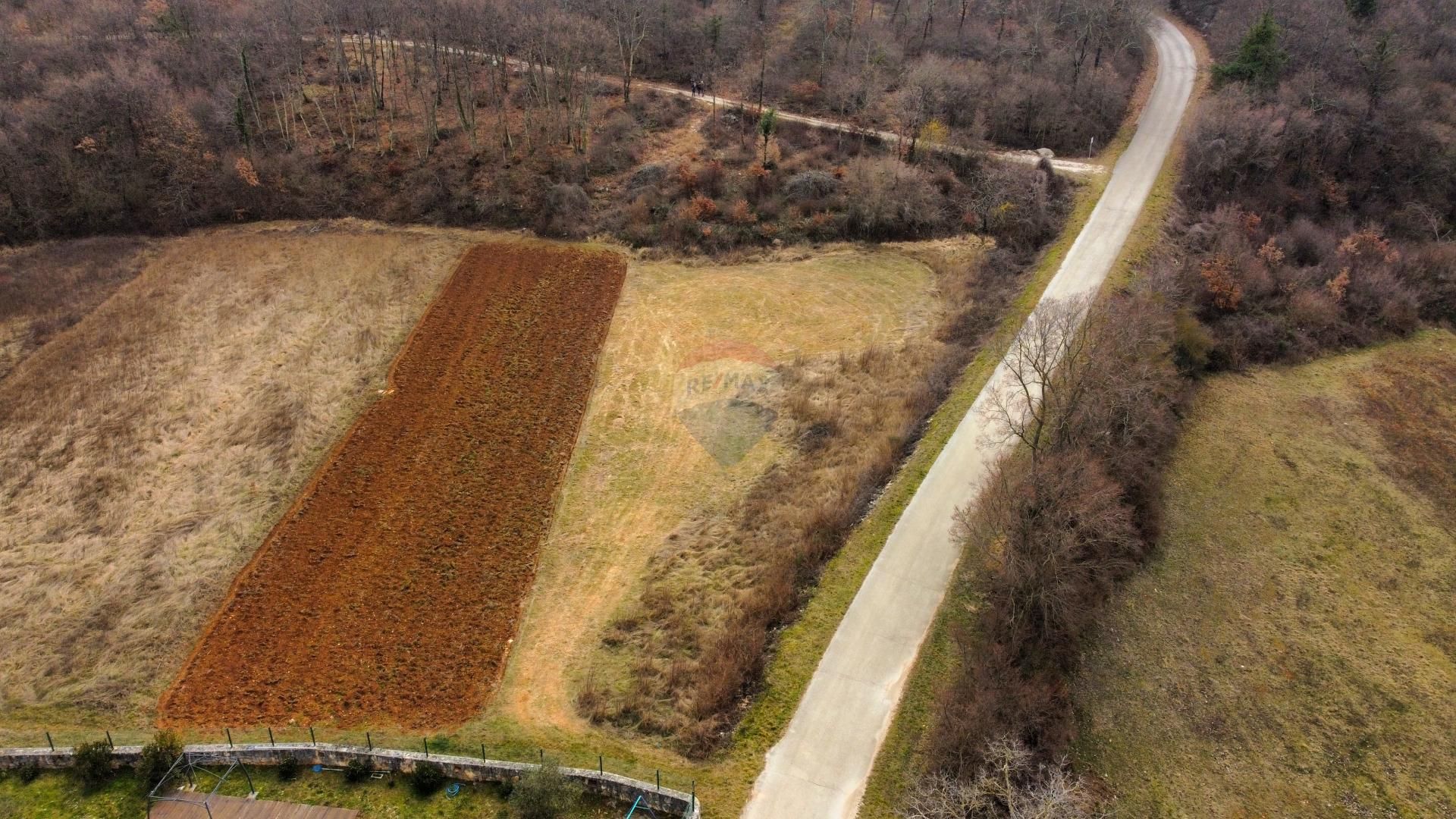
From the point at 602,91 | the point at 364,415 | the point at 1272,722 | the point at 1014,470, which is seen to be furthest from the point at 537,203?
the point at 1272,722

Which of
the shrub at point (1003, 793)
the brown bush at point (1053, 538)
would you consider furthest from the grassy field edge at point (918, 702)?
the shrub at point (1003, 793)

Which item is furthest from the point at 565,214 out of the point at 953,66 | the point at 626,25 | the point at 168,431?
the point at 953,66

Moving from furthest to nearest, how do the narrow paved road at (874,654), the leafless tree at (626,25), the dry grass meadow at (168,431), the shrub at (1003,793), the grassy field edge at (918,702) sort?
the leafless tree at (626,25) → the dry grass meadow at (168,431) → the narrow paved road at (874,654) → the grassy field edge at (918,702) → the shrub at (1003,793)


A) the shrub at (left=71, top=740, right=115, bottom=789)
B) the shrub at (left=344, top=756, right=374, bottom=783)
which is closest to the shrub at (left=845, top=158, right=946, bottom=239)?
the shrub at (left=344, top=756, right=374, bottom=783)

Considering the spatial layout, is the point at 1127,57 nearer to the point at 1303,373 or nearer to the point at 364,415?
the point at 1303,373

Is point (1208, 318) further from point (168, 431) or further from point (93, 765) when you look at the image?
point (168, 431)

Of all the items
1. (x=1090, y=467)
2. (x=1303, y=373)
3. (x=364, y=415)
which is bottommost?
(x=364, y=415)

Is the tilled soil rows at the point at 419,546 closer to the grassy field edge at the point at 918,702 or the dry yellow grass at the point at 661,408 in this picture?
the dry yellow grass at the point at 661,408
